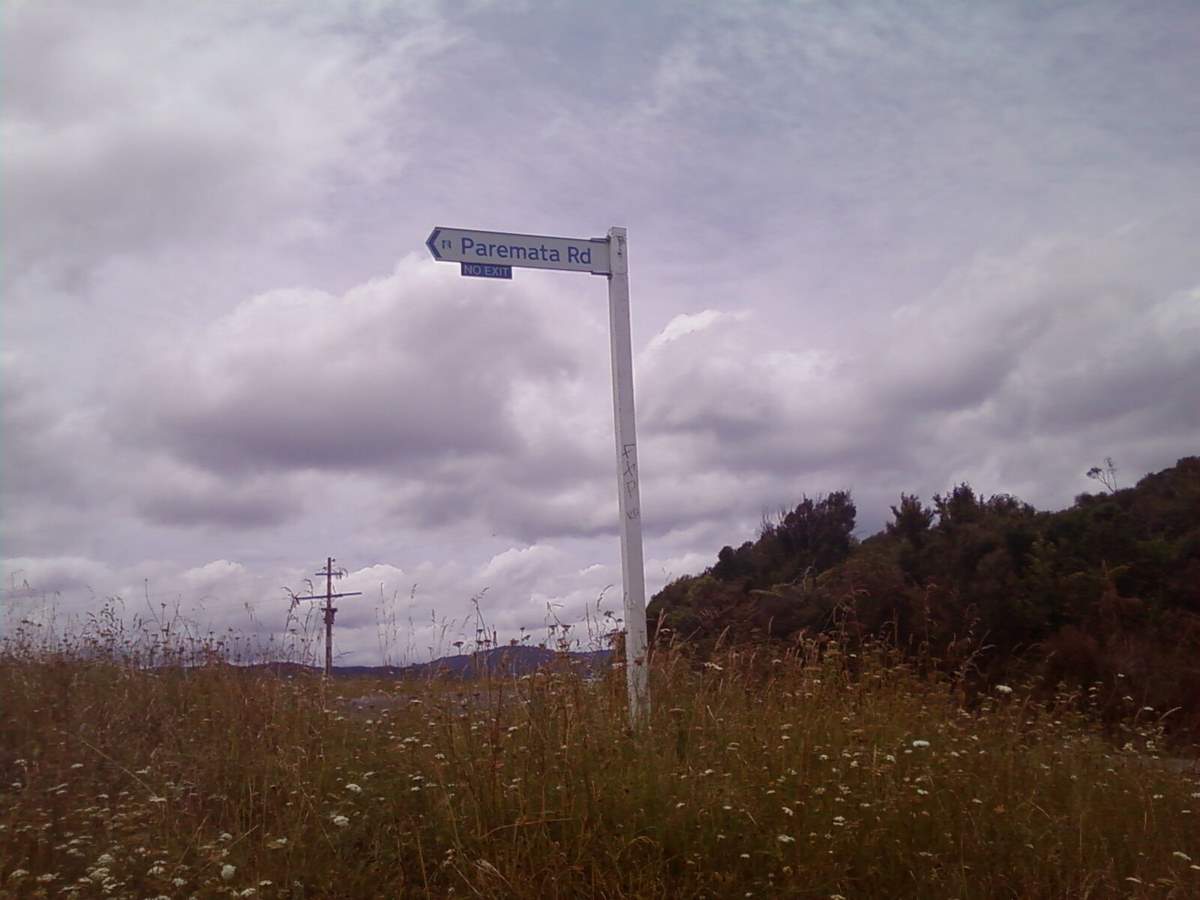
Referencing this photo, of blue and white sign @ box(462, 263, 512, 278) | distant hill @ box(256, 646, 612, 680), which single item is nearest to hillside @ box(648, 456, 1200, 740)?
distant hill @ box(256, 646, 612, 680)

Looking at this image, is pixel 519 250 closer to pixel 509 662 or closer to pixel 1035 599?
pixel 509 662

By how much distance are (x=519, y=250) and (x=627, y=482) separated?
1.55 m

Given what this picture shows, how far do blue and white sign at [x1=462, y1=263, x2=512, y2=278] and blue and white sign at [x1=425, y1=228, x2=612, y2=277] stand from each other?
0.04ft

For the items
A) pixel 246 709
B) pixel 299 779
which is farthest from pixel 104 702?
pixel 299 779

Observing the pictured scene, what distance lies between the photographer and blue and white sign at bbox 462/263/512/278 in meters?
6.09

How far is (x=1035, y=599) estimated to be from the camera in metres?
10.7

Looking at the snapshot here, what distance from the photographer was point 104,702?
21.8ft

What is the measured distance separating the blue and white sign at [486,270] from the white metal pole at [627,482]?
69 cm

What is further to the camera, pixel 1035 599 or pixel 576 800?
pixel 1035 599

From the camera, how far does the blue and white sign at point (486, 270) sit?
240 inches

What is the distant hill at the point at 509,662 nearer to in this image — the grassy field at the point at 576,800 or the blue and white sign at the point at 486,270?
the grassy field at the point at 576,800

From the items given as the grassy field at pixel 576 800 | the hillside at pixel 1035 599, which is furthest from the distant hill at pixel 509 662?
the hillside at pixel 1035 599

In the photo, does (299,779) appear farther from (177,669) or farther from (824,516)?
(824,516)

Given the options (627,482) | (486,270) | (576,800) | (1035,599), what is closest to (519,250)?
(486,270)
